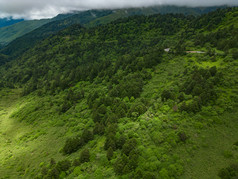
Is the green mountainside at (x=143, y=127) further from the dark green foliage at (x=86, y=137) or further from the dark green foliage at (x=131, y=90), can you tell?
the dark green foliage at (x=131, y=90)

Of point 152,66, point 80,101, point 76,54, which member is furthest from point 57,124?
point 76,54

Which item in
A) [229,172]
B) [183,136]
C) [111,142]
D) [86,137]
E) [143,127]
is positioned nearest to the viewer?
[229,172]

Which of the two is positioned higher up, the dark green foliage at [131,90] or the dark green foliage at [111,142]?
the dark green foliage at [111,142]

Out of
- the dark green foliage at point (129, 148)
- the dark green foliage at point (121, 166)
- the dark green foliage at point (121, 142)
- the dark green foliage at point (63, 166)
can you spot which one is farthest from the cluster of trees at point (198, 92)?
the dark green foliage at point (63, 166)

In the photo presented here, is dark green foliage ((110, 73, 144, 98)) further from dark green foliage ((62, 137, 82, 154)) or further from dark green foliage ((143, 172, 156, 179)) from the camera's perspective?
dark green foliage ((143, 172, 156, 179))

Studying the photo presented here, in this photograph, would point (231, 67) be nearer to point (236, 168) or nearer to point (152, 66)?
point (152, 66)

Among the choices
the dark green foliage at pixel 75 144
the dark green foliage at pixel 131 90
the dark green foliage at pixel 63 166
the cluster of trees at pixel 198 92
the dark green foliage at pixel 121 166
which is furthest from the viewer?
the dark green foliage at pixel 131 90

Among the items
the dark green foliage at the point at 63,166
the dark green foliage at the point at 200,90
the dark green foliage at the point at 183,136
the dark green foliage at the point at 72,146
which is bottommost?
the dark green foliage at the point at 72,146

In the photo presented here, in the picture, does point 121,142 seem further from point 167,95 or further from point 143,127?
point 167,95

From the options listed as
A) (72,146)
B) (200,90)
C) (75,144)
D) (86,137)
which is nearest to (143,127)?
(86,137)

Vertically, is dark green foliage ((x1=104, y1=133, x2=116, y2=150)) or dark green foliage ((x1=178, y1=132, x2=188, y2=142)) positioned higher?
dark green foliage ((x1=178, y1=132, x2=188, y2=142))

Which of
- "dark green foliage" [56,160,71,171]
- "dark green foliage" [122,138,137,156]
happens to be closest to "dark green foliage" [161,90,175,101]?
"dark green foliage" [122,138,137,156]
